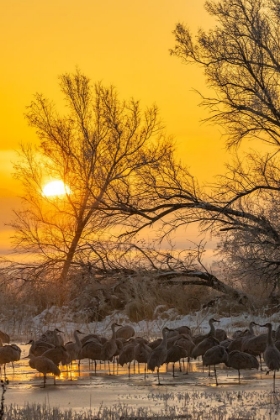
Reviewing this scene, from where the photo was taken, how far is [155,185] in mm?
24922

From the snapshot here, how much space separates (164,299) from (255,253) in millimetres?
3830

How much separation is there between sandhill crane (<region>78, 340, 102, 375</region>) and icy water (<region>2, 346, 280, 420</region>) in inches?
11.2

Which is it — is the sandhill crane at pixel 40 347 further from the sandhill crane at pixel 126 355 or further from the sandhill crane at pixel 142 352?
the sandhill crane at pixel 142 352

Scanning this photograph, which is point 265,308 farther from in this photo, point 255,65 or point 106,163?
point 106,163

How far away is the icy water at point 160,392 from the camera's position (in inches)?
427

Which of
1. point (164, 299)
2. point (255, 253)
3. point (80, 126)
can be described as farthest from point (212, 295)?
point (80, 126)

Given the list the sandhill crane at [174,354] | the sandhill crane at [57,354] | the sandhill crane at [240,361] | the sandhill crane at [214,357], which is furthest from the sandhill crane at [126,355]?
the sandhill crane at [240,361]

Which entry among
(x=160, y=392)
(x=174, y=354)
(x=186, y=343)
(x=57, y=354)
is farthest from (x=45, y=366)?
(x=186, y=343)

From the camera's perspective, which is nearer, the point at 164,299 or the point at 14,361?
the point at 14,361

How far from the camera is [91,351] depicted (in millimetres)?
15602

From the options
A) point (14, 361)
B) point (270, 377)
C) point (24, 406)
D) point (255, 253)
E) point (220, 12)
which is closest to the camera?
point (24, 406)

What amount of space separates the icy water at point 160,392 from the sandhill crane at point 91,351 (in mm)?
285

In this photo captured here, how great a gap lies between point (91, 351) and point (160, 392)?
11.0 feet

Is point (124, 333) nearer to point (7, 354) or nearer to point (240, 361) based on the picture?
point (7, 354)
